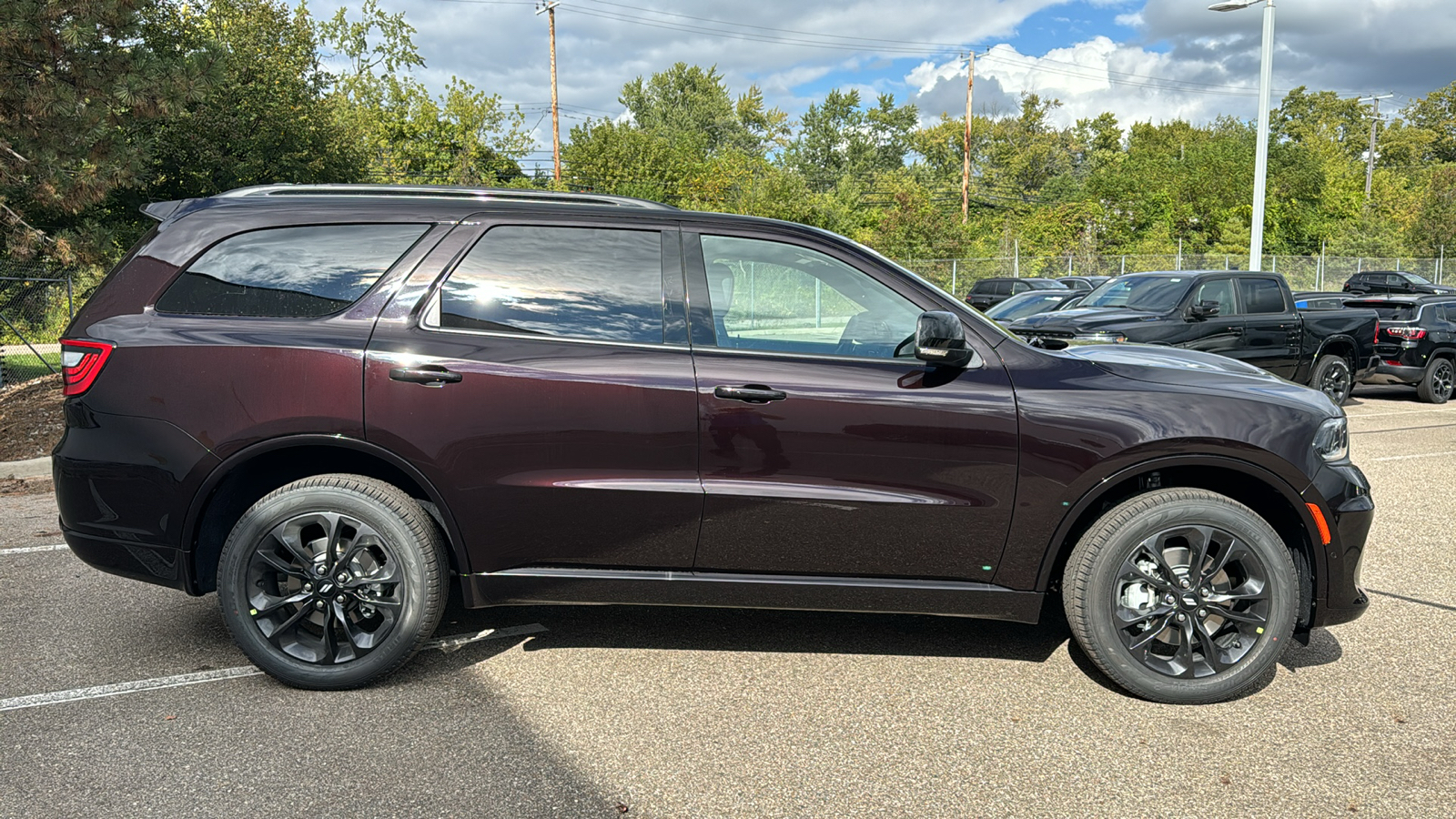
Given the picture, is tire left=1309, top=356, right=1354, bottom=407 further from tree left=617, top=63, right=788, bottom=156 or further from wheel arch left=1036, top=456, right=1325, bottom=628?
tree left=617, top=63, right=788, bottom=156

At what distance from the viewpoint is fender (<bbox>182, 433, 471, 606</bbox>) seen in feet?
12.0

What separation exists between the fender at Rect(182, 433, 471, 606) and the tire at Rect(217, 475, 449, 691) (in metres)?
0.10

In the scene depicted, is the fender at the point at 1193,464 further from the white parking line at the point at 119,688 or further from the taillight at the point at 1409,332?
the taillight at the point at 1409,332

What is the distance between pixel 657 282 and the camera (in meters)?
3.77

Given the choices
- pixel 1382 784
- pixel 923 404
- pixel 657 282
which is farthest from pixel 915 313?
pixel 1382 784

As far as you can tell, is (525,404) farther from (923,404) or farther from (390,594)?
(923,404)

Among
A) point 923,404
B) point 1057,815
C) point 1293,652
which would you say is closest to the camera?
point 1057,815

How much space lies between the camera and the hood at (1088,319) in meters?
10.8

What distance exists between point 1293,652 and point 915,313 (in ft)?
7.40

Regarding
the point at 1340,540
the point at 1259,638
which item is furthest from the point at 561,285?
the point at 1340,540

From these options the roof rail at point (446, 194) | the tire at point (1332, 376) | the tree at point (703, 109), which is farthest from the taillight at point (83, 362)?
the tree at point (703, 109)

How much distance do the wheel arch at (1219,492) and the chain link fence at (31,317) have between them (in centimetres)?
1434

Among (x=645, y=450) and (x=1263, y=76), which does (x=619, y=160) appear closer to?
(x=1263, y=76)

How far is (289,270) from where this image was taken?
3828 millimetres
